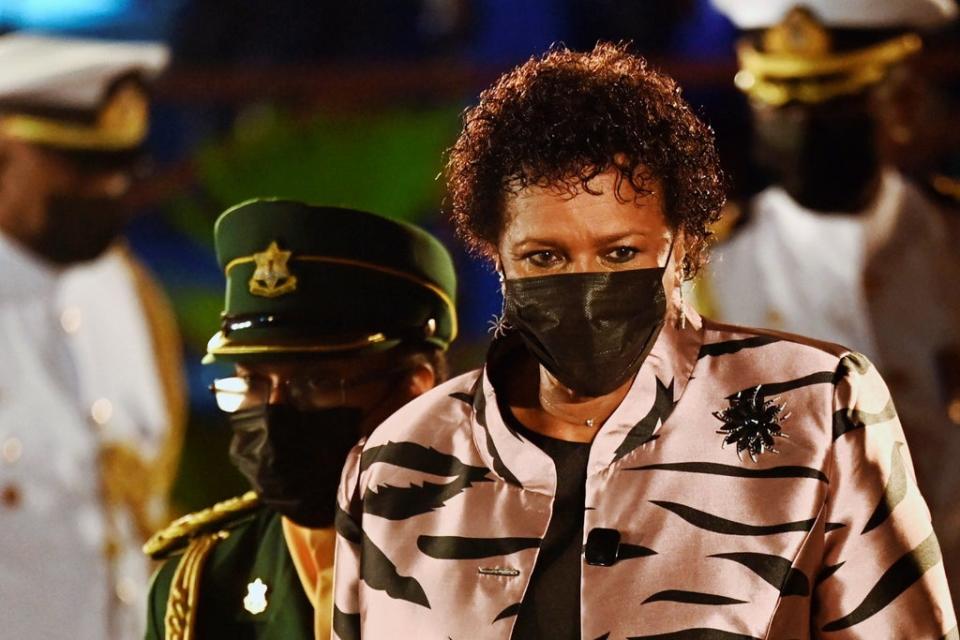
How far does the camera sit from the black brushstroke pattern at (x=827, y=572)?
1670mm

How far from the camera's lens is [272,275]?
2574mm

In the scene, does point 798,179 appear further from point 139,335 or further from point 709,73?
point 139,335

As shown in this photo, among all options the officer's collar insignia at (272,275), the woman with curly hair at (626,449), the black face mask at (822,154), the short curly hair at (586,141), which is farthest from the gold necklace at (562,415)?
the black face mask at (822,154)

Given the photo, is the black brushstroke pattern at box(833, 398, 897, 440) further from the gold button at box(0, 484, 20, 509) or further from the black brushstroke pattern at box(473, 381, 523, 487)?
the gold button at box(0, 484, 20, 509)

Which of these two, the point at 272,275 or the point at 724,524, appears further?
the point at 272,275

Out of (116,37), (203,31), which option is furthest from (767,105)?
(116,37)

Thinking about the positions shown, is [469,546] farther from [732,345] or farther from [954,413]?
[954,413]

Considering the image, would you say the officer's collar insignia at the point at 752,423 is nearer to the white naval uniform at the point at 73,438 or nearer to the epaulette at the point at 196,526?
the epaulette at the point at 196,526

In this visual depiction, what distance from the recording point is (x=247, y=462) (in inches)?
96.5

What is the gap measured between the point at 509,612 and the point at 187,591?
0.91 meters

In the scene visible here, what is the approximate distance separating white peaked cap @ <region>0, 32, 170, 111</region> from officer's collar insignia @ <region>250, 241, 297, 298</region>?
210cm

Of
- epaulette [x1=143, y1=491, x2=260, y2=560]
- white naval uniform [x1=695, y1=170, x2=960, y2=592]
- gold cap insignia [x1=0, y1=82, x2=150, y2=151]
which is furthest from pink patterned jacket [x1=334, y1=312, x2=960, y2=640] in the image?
gold cap insignia [x1=0, y1=82, x2=150, y2=151]

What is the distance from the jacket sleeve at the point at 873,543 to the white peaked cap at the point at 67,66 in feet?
10.7

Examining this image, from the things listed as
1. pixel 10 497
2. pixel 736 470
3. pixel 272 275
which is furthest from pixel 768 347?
pixel 10 497
